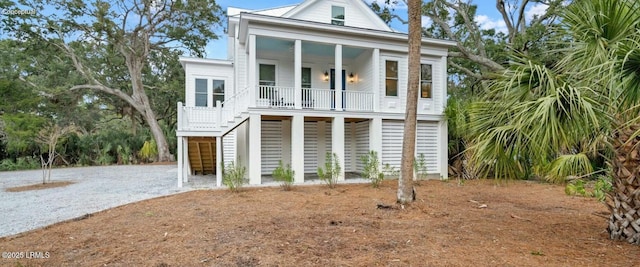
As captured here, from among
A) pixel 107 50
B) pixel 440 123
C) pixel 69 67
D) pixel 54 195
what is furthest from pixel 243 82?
pixel 69 67

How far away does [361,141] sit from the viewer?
1291 cm

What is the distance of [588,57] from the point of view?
3498 millimetres

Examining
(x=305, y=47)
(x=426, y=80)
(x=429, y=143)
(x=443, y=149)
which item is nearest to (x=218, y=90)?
(x=305, y=47)

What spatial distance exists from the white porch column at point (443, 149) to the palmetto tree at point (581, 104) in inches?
313

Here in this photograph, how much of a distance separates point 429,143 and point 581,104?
30.7ft

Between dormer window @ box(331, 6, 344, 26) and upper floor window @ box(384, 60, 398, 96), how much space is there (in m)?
2.66

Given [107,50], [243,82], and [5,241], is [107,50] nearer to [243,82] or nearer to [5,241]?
[243,82]

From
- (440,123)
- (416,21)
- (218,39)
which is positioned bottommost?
(440,123)

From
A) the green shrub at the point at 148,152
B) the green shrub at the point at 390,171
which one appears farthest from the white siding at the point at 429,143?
the green shrub at the point at 148,152

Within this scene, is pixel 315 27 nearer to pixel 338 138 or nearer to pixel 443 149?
pixel 338 138

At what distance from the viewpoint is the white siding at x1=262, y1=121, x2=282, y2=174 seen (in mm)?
12188

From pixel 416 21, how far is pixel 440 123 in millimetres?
6569

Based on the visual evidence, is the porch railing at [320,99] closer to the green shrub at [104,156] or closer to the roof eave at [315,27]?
the roof eave at [315,27]

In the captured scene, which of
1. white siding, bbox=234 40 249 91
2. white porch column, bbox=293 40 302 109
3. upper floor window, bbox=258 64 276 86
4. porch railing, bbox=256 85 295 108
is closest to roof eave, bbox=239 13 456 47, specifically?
white siding, bbox=234 40 249 91
